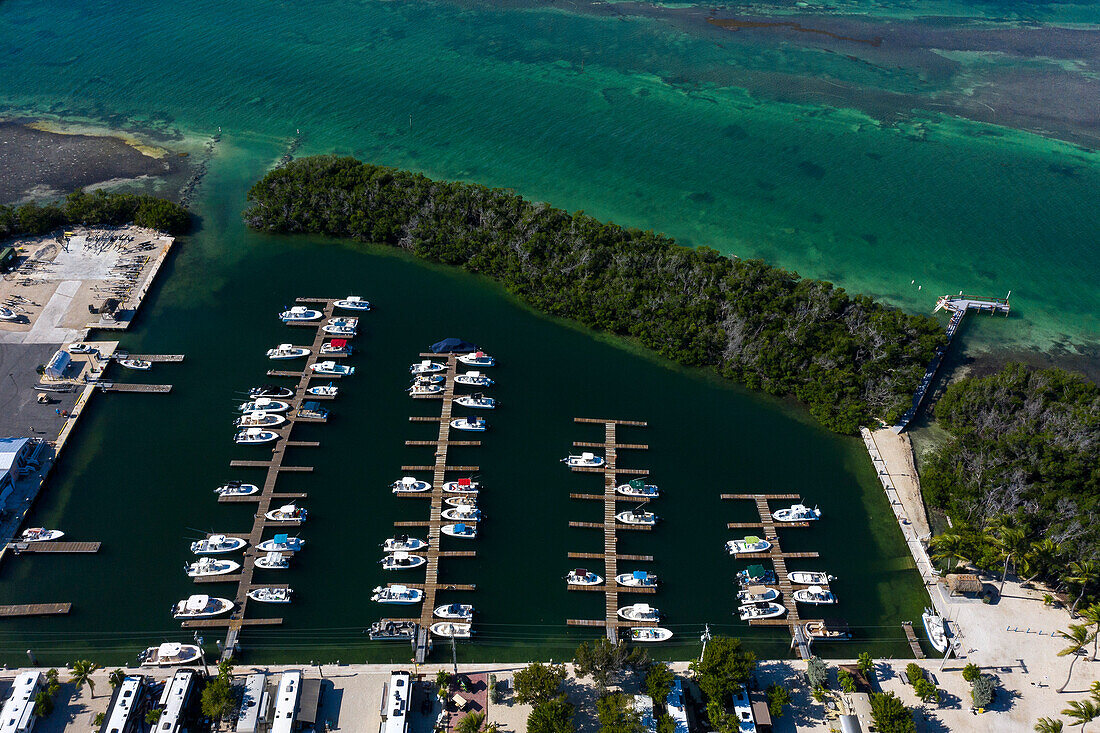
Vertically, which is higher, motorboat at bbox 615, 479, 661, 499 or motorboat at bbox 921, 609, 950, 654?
motorboat at bbox 615, 479, 661, 499

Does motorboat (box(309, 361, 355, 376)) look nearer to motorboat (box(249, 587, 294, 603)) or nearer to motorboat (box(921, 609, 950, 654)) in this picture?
motorboat (box(249, 587, 294, 603))

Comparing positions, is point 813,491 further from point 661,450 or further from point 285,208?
point 285,208

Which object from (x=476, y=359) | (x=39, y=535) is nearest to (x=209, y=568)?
(x=39, y=535)

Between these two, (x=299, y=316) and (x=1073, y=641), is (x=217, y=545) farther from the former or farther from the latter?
(x=1073, y=641)

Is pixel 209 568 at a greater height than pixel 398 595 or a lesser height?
greater

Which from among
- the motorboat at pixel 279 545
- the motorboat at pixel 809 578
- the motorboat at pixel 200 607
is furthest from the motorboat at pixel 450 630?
the motorboat at pixel 809 578

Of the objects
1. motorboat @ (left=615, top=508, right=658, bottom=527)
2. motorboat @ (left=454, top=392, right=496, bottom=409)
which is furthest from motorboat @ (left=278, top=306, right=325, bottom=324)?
motorboat @ (left=615, top=508, right=658, bottom=527)
